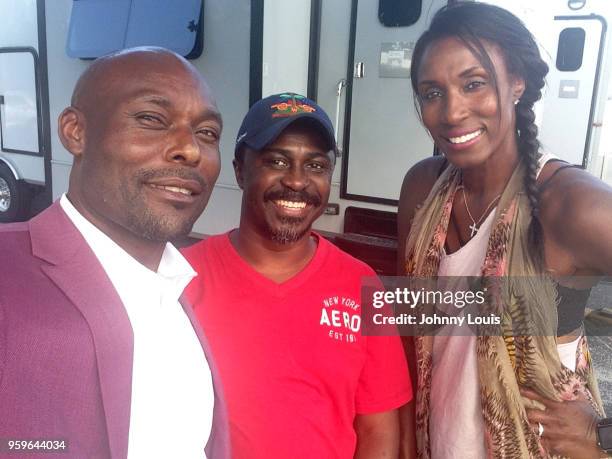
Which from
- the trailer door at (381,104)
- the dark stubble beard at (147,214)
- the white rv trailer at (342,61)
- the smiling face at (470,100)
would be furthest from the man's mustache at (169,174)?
the trailer door at (381,104)

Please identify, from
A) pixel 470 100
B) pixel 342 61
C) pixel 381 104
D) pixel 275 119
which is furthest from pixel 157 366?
pixel 342 61

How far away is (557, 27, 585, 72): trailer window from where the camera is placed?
15.1 feet

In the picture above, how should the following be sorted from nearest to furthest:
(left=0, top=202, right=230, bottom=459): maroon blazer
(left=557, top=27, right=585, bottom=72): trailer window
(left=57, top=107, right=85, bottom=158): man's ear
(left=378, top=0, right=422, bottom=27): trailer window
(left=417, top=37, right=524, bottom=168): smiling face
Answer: (left=0, top=202, right=230, bottom=459): maroon blazer < (left=57, top=107, right=85, bottom=158): man's ear < (left=417, top=37, right=524, bottom=168): smiling face < (left=378, top=0, right=422, bottom=27): trailer window < (left=557, top=27, right=585, bottom=72): trailer window

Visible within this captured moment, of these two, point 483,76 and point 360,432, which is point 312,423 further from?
point 483,76

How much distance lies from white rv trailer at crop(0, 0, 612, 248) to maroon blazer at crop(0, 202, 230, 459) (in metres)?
2.98

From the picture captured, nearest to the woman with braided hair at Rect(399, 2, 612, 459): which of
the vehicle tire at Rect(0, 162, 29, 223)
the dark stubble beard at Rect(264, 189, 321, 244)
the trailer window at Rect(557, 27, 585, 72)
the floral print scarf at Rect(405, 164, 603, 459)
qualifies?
the floral print scarf at Rect(405, 164, 603, 459)

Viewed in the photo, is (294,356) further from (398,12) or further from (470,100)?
(398,12)

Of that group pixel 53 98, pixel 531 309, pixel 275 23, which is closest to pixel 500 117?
pixel 531 309

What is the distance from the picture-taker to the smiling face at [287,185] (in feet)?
5.21

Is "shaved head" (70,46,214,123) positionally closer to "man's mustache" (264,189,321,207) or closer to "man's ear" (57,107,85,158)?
"man's ear" (57,107,85,158)

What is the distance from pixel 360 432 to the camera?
1547 millimetres

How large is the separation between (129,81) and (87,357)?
1.91 feet

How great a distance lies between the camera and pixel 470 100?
155 centimetres

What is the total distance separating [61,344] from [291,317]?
70cm
